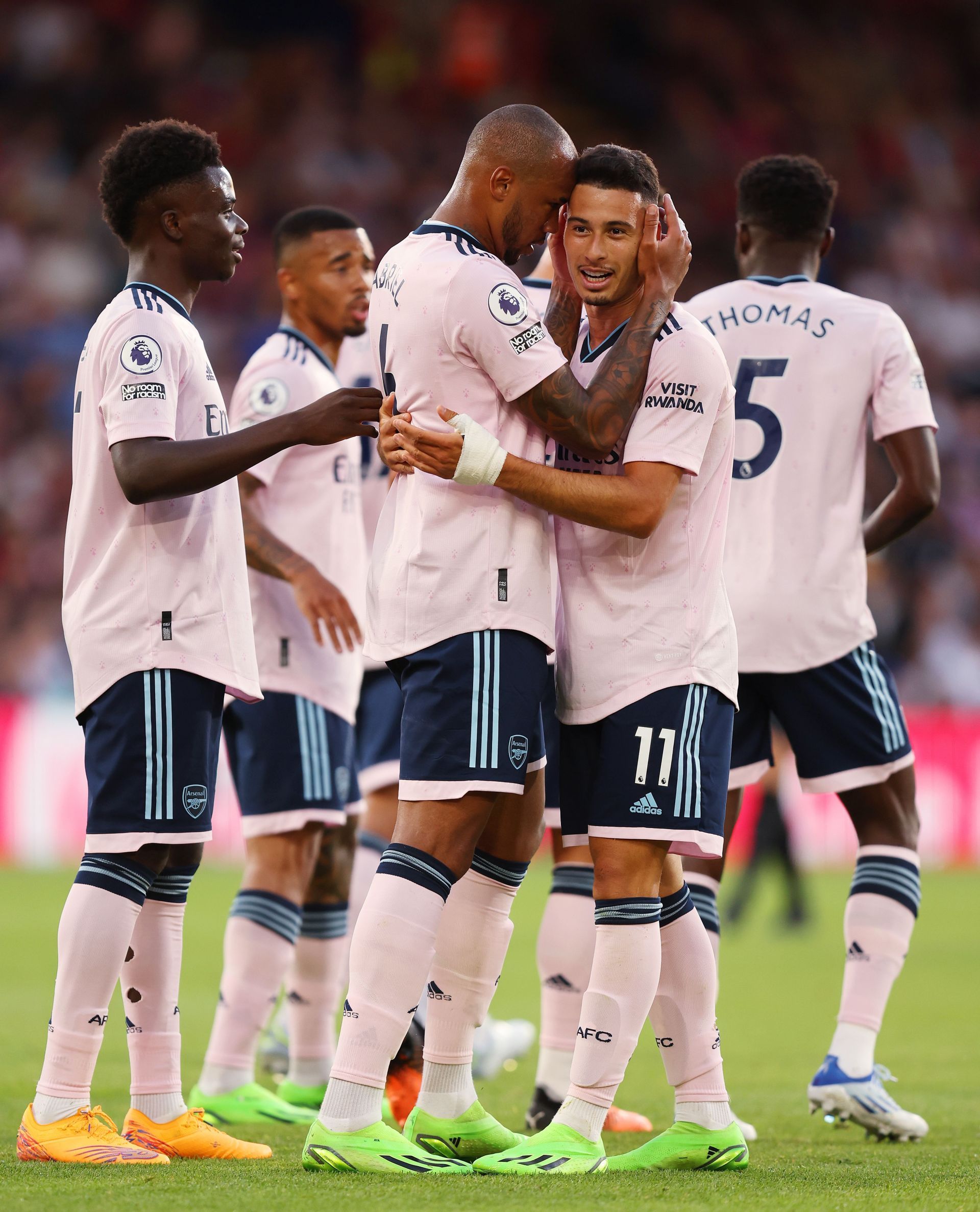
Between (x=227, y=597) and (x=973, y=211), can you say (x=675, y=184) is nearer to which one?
(x=973, y=211)

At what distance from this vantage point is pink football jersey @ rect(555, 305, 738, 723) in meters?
4.01

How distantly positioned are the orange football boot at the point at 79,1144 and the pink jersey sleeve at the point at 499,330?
6.40 ft

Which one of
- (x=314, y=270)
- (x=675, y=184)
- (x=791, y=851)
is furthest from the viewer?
(x=675, y=184)

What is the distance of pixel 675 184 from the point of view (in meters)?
20.0

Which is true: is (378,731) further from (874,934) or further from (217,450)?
(217,450)

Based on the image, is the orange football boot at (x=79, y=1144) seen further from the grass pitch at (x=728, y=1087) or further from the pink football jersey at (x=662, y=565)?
the pink football jersey at (x=662, y=565)

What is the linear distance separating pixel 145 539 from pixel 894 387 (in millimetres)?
2340

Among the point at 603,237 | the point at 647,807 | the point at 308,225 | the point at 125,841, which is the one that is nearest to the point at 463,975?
the point at 647,807

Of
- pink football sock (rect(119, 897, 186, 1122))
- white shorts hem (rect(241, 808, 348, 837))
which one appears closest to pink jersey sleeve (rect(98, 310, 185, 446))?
pink football sock (rect(119, 897, 186, 1122))

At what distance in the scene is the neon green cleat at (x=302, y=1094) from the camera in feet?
17.7

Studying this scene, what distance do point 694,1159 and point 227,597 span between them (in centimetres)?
178

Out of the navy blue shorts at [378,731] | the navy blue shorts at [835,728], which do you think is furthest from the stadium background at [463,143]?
the navy blue shorts at [835,728]

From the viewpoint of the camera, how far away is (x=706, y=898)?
4945 millimetres

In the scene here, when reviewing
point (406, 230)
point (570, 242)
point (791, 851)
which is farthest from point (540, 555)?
point (406, 230)
